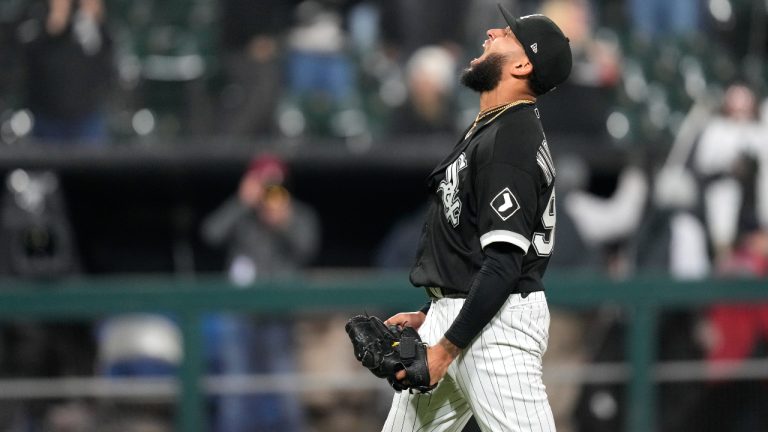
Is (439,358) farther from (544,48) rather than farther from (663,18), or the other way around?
(663,18)

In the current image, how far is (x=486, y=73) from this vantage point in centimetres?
320

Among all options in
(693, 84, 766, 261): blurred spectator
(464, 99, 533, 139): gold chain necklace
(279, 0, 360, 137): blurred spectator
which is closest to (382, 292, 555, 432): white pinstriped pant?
(464, 99, 533, 139): gold chain necklace

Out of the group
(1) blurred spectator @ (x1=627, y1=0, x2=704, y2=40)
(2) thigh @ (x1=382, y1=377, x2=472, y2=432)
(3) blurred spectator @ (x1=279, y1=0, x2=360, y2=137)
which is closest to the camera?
(2) thigh @ (x1=382, y1=377, x2=472, y2=432)

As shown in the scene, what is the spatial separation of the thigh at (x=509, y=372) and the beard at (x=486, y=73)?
0.56 meters

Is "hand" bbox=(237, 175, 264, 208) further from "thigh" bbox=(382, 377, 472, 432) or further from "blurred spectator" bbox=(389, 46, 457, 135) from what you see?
"thigh" bbox=(382, 377, 472, 432)

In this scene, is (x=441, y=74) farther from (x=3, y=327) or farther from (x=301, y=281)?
(x=3, y=327)

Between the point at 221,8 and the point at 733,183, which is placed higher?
the point at 221,8

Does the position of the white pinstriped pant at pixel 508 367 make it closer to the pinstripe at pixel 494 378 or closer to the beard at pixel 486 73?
the pinstripe at pixel 494 378

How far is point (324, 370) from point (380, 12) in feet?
10.6

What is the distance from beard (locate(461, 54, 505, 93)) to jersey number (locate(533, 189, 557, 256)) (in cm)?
34

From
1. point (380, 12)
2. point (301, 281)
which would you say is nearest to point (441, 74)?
point (380, 12)

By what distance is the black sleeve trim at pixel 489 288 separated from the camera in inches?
118

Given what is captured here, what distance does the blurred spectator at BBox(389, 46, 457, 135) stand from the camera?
7125 mm

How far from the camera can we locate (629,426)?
557cm
